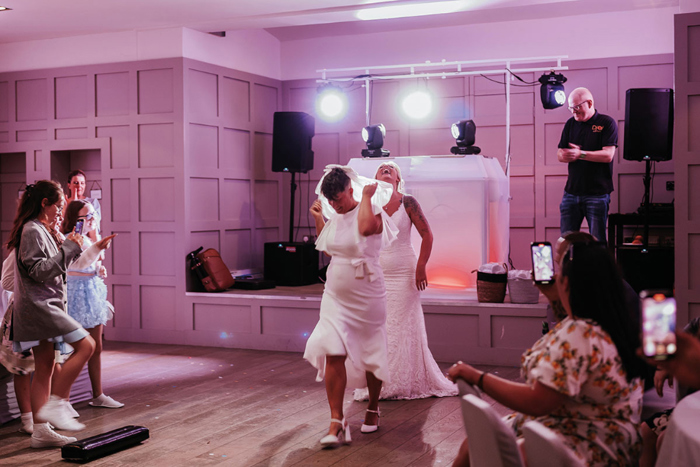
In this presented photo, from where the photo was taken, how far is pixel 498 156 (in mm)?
8383

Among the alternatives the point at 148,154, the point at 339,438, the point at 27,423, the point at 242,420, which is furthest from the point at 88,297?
the point at 148,154

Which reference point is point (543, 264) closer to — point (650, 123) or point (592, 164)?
point (592, 164)

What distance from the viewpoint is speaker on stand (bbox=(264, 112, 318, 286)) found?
8328 millimetres

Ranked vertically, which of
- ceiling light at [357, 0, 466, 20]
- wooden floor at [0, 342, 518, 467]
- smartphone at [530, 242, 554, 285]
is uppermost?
ceiling light at [357, 0, 466, 20]

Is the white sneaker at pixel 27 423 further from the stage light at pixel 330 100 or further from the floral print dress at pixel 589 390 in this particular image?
the stage light at pixel 330 100

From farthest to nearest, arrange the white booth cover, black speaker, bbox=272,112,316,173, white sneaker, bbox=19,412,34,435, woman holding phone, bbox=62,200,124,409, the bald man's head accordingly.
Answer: black speaker, bbox=272,112,316,173
the white booth cover
the bald man's head
woman holding phone, bbox=62,200,124,409
white sneaker, bbox=19,412,34,435

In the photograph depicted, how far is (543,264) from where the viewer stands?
2596 millimetres

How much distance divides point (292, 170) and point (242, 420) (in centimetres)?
432

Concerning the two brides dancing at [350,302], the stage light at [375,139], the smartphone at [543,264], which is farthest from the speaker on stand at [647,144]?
the smartphone at [543,264]

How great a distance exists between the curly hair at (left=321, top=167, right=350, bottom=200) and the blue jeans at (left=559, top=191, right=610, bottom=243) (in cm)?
294

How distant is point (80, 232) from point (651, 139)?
195 inches

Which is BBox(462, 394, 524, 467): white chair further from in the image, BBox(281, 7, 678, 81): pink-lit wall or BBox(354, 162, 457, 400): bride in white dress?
BBox(281, 7, 678, 81): pink-lit wall

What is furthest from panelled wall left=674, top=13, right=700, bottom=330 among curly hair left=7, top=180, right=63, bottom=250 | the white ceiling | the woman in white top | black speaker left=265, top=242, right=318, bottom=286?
curly hair left=7, top=180, right=63, bottom=250

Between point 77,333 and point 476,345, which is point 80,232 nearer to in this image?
point 77,333
